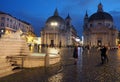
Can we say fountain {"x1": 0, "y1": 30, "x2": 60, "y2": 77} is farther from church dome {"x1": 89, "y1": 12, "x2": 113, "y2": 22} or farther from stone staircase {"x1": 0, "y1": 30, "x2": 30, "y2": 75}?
church dome {"x1": 89, "y1": 12, "x2": 113, "y2": 22}

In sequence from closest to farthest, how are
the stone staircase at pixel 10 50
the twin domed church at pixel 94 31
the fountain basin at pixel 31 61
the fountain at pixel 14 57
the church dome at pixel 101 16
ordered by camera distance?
the stone staircase at pixel 10 50, the fountain at pixel 14 57, the fountain basin at pixel 31 61, the twin domed church at pixel 94 31, the church dome at pixel 101 16

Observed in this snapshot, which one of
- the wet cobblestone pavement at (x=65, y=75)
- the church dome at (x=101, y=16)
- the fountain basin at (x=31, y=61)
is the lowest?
the wet cobblestone pavement at (x=65, y=75)

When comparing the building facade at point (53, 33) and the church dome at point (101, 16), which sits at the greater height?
the church dome at point (101, 16)

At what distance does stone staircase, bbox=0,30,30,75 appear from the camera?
13352 mm

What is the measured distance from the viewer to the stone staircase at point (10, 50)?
13.4m

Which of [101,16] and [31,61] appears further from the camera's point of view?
[101,16]

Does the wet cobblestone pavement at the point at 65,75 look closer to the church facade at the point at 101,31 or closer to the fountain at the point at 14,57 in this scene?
the fountain at the point at 14,57

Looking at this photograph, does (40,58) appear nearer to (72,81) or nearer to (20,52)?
(20,52)

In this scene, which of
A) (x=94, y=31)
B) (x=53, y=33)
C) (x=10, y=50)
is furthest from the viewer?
(x=53, y=33)

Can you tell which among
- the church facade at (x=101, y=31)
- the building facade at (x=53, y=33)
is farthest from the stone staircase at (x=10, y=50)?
the building facade at (x=53, y=33)

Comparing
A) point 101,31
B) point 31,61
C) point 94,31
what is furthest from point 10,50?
point 101,31

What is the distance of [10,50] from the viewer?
15.8m

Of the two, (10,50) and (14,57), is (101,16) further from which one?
(14,57)

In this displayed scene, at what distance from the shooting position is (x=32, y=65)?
1530 centimetres
